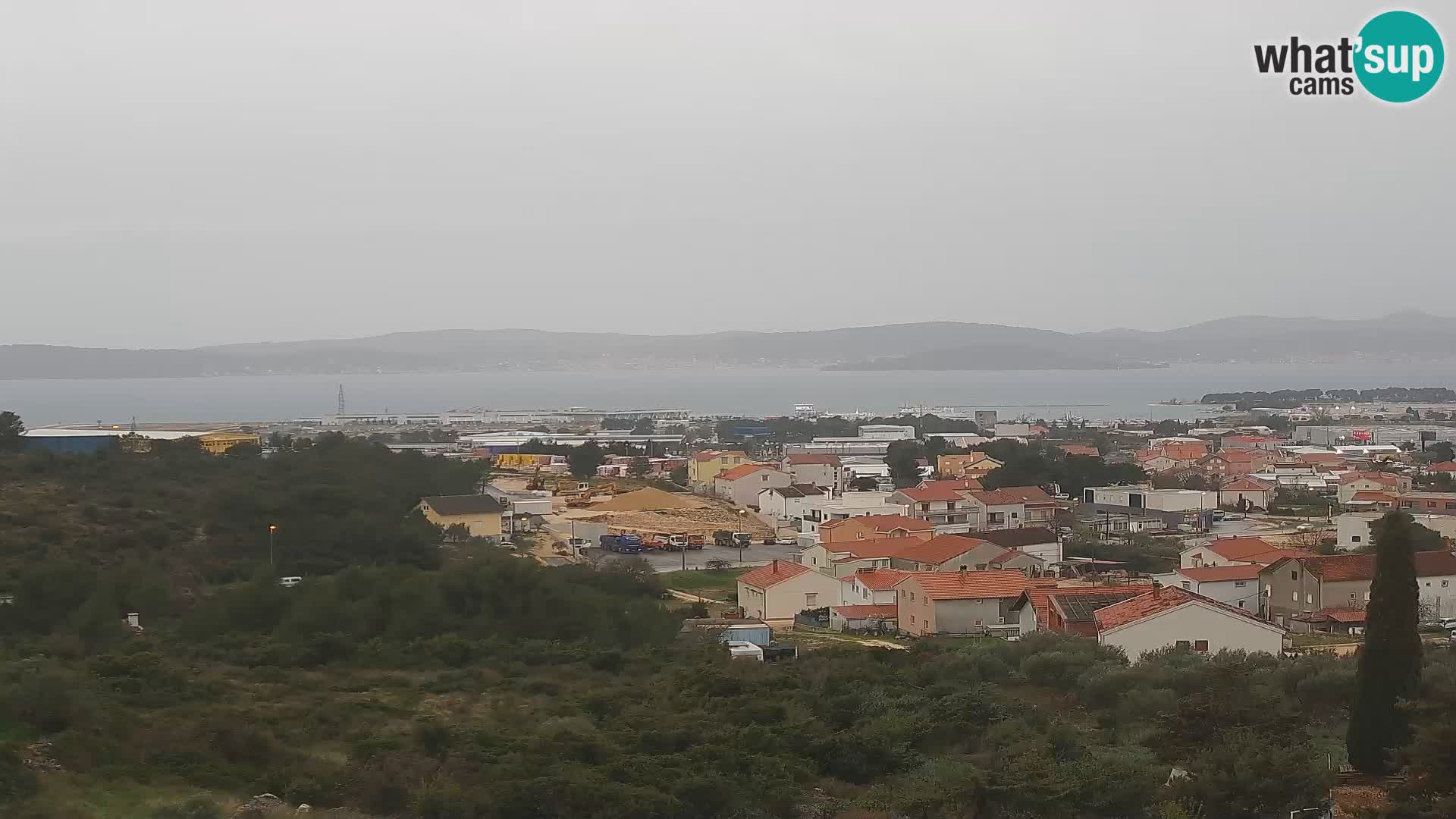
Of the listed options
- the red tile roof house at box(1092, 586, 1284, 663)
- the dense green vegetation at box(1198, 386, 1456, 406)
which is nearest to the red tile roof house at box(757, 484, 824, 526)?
the red tile roof house at box(1092, 586, 1284, 663)

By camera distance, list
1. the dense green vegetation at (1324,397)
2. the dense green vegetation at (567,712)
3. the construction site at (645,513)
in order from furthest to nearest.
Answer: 1. the dense green vegetation at (1324,397)
2. the construction site at (645,513)
3. the dense green vegetation at (567,712)

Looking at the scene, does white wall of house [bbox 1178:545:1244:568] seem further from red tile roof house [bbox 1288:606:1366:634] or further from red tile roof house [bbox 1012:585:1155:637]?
red tile roof house [bbox 1012:585:1155:637]

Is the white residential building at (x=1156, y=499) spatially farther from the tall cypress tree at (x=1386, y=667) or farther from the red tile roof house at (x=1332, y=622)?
the tall cypress tree at (x=1386, y=667)

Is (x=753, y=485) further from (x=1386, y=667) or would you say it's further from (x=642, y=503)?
(x=1386, y=667)

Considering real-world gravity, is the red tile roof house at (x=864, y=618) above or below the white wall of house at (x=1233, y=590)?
below

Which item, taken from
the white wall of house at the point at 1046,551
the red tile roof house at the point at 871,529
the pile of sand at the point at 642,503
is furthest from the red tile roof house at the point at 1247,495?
the pile of sand at the point at 642,503

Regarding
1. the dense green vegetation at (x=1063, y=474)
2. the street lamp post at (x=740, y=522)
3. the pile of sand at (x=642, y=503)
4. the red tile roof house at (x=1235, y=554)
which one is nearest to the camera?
the red tile roof house at (x=1235, y=554)
